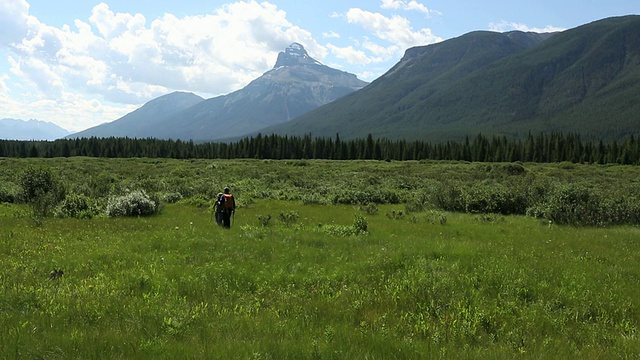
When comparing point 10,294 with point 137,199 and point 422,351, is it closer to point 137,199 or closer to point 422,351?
point 422,351

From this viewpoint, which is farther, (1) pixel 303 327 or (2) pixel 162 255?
(2) pixel 162 255

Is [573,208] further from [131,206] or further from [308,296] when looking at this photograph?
[131,206]

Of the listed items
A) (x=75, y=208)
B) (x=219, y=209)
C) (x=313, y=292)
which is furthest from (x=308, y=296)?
(x=75, y=208)

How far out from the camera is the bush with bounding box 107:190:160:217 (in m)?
23.9

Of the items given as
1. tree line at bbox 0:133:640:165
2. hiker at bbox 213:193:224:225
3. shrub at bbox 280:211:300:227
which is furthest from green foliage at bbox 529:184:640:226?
tree line at bbox 0:133:640:165

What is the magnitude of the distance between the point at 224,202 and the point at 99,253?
778 centimetres

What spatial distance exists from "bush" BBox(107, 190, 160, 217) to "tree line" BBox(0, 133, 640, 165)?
123 metres

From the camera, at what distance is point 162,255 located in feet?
43.2

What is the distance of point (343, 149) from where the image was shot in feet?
515

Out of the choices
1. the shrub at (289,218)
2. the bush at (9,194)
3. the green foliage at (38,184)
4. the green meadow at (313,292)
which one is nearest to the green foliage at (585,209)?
the green meadow at (313,292)

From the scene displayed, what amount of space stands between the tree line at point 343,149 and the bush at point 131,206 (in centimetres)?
12341

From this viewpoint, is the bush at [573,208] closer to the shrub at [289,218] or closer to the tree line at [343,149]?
the shrub at [289,218]

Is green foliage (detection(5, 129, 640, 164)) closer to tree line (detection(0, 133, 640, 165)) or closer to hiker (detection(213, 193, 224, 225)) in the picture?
tree line (detection(0, 133, 640, 165))

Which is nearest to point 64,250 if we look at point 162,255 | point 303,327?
point 162,255
